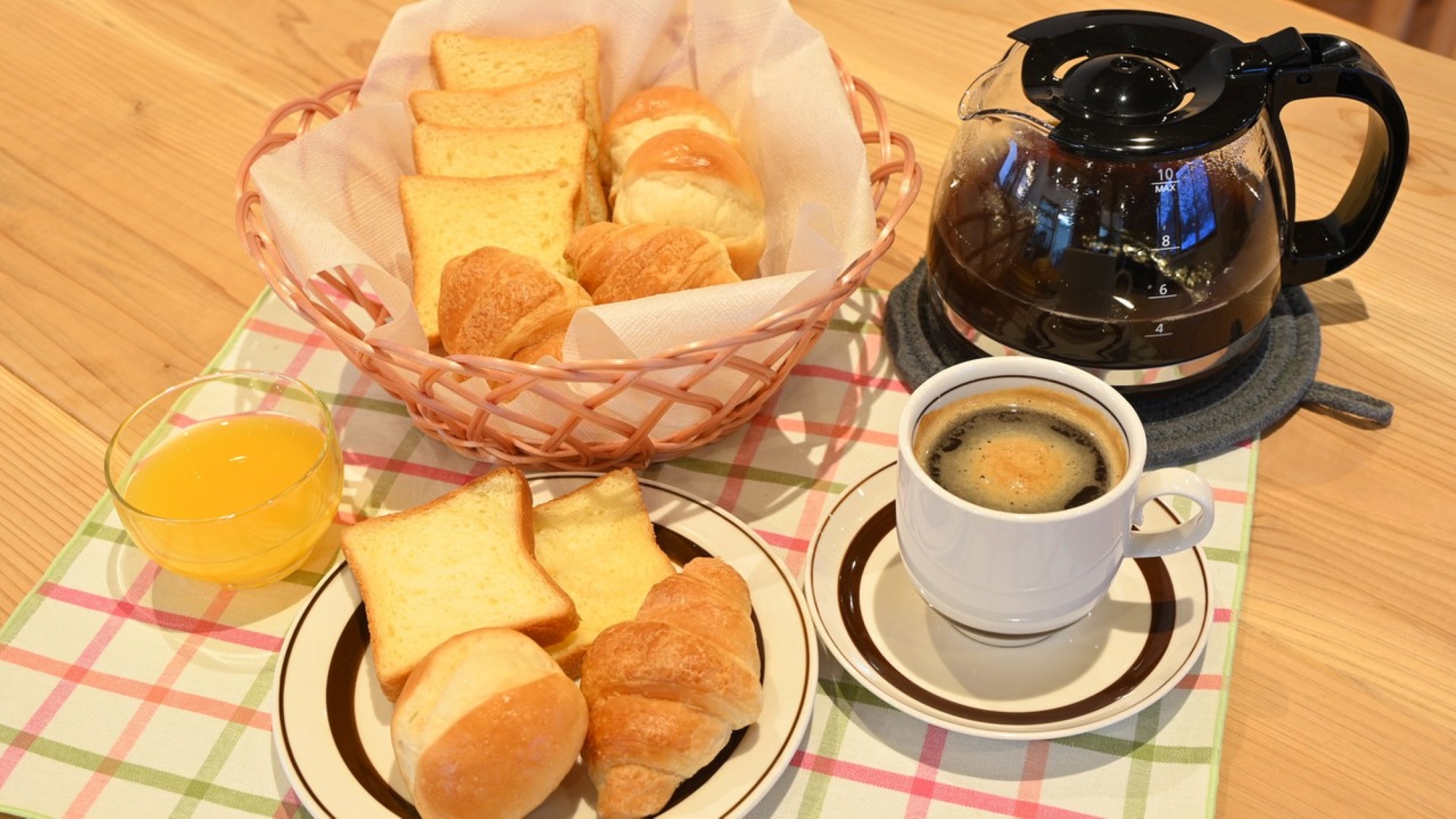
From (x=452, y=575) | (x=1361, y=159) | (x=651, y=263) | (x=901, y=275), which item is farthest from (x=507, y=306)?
(x=1361, y=159)

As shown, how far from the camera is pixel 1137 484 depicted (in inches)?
30.3

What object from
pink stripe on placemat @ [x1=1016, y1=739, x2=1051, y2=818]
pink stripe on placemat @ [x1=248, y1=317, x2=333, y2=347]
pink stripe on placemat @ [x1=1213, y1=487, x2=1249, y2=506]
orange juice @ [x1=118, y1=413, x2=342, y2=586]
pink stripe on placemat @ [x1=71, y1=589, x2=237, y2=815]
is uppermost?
orange juice @ [x1=118, y1=413, x2=342, y2=586]

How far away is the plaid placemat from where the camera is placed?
79 cm

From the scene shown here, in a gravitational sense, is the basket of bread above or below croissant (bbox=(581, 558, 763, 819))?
above

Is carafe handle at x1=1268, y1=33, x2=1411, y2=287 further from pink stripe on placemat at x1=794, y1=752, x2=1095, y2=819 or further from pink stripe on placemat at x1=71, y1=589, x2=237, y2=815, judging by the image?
pink stripe on placemat at x1=71, y1=589, x2=237, y2=815

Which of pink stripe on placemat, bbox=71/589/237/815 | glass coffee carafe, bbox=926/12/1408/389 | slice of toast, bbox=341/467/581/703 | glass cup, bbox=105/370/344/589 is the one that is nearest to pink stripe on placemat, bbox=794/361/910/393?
glass coffee carafe, bbox=926/12/1408/389

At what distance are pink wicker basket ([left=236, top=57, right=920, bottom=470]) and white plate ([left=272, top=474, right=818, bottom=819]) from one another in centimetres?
9

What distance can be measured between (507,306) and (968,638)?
1.47 feet

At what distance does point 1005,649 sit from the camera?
2.75 ft

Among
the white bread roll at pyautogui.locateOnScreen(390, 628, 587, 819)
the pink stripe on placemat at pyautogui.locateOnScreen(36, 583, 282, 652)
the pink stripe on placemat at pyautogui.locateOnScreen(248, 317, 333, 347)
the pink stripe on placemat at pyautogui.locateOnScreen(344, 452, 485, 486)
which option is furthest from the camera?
the pink stripe on placemat at pyautogui.locateOnScreen(248, 317, 333, 347)

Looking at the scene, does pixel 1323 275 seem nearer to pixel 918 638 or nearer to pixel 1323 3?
pixel 918 638

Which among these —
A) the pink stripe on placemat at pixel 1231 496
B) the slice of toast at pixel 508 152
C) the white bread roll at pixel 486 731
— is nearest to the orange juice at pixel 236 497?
the white bread roll at pixel 486 731

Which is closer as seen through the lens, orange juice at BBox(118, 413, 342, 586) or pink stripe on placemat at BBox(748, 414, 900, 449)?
orange juice at BBox(118, 413, 342, 586)

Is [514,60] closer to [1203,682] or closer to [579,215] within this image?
[579,215]
